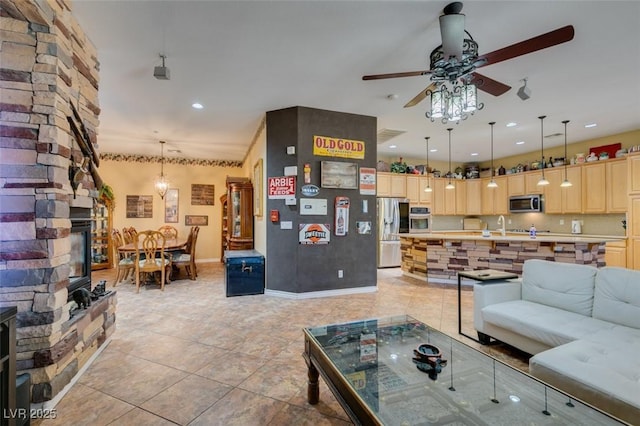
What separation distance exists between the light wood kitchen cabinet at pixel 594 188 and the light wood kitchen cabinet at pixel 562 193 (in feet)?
0.30

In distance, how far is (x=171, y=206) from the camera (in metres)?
7.79

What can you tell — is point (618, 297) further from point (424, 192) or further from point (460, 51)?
point (424, 192)

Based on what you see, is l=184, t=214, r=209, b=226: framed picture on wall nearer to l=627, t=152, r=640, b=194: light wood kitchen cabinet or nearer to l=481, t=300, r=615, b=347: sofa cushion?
l=481, t=300, r=615, b=347: sofa cushion

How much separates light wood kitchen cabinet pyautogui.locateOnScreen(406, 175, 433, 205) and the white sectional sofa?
4.61 meters

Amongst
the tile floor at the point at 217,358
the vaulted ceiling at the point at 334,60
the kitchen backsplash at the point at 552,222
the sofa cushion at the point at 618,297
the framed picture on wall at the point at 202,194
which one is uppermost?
the vaulted ceiling at the point at 334,60

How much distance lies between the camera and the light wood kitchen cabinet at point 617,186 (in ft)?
17.6

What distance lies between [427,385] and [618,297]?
187cm

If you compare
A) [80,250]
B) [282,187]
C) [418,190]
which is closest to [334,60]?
[282,187]

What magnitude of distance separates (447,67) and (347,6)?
0.94m

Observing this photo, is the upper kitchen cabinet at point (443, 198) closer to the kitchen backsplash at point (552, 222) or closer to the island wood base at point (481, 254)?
the kitchen backsplash at point (552, 222)

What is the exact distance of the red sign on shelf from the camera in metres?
4.44

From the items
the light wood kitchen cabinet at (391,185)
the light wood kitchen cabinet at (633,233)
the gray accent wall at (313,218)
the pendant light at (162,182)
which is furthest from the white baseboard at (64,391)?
the light wood kitchen cabinet at (633,233)

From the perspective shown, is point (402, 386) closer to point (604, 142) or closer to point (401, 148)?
point (401, 148)

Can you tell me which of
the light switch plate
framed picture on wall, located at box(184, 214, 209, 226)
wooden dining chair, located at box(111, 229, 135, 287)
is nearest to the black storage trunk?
the light switch plate
